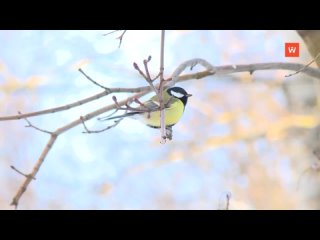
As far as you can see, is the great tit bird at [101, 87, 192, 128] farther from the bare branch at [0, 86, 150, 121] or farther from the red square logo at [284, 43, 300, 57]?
the red square logo at [284, 43, 300, 57]

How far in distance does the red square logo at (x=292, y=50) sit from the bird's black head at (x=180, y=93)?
1.53ft

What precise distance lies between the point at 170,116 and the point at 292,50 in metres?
0.62

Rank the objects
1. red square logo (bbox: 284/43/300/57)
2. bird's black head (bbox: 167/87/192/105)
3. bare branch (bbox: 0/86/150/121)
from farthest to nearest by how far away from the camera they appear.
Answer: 1. red square logo (bbox: 284/43/300/57)
2. bird's black head (bbox: 167/87/192/105)
3. bare branch (bbox: 0/86/150/121)

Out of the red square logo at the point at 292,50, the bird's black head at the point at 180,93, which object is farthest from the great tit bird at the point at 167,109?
the red square logo at the point at 292,50

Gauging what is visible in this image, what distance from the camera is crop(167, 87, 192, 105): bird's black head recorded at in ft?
5.43

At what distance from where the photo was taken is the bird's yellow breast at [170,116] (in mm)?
1600

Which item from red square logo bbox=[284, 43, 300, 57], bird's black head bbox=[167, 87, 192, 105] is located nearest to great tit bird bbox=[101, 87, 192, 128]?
bird's black head bbox=[167, 87, 192, 105]

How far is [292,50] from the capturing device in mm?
1838

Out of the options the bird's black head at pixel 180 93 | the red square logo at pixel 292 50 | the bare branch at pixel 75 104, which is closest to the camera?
the bare branch at pixel 75 104

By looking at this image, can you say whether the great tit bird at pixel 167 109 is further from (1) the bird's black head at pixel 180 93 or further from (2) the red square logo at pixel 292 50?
(2) the red square logo at pixel 292 50

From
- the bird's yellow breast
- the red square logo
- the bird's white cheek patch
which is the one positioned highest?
the red square logo

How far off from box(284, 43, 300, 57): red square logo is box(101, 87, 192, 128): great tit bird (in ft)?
1.53
